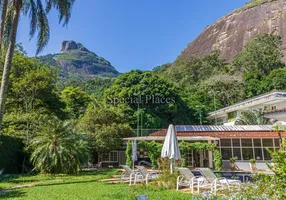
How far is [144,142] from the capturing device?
70.0ft

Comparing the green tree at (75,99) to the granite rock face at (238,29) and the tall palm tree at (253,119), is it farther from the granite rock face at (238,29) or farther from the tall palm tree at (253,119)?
the granite rock face at (238,29)

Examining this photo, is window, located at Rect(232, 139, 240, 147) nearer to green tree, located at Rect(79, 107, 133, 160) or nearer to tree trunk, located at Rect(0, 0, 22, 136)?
green tree, located at Rect(79, 107, 133, 160)

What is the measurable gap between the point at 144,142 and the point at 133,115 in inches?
508

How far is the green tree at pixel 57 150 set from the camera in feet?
57.4

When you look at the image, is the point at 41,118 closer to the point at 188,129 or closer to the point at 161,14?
the point at 188,129

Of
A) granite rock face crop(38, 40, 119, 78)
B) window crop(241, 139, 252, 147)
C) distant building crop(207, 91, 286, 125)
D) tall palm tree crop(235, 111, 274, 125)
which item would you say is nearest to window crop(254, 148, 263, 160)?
window crop(241, 139, 252, 147)

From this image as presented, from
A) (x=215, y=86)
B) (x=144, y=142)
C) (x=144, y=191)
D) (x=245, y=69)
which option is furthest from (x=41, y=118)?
(x=245, y=69)

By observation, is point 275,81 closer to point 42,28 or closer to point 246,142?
point 246,142

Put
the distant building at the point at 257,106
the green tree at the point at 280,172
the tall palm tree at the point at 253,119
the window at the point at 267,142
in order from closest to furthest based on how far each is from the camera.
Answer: the green tree at the point at 280,172 → the window at the point at 267,142 → the distant building at the point at 257,106 → the tall palm tree at the point at 253,119

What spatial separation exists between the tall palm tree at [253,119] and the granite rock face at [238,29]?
47.3m

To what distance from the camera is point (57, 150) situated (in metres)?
17.6

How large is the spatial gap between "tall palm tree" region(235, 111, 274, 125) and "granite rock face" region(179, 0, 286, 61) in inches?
1861

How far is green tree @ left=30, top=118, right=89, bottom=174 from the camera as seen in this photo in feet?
57.4

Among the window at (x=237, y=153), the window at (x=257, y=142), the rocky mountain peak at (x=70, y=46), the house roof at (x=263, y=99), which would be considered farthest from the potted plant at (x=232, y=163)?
the rocky mountain peak at (x=70, y=46)
